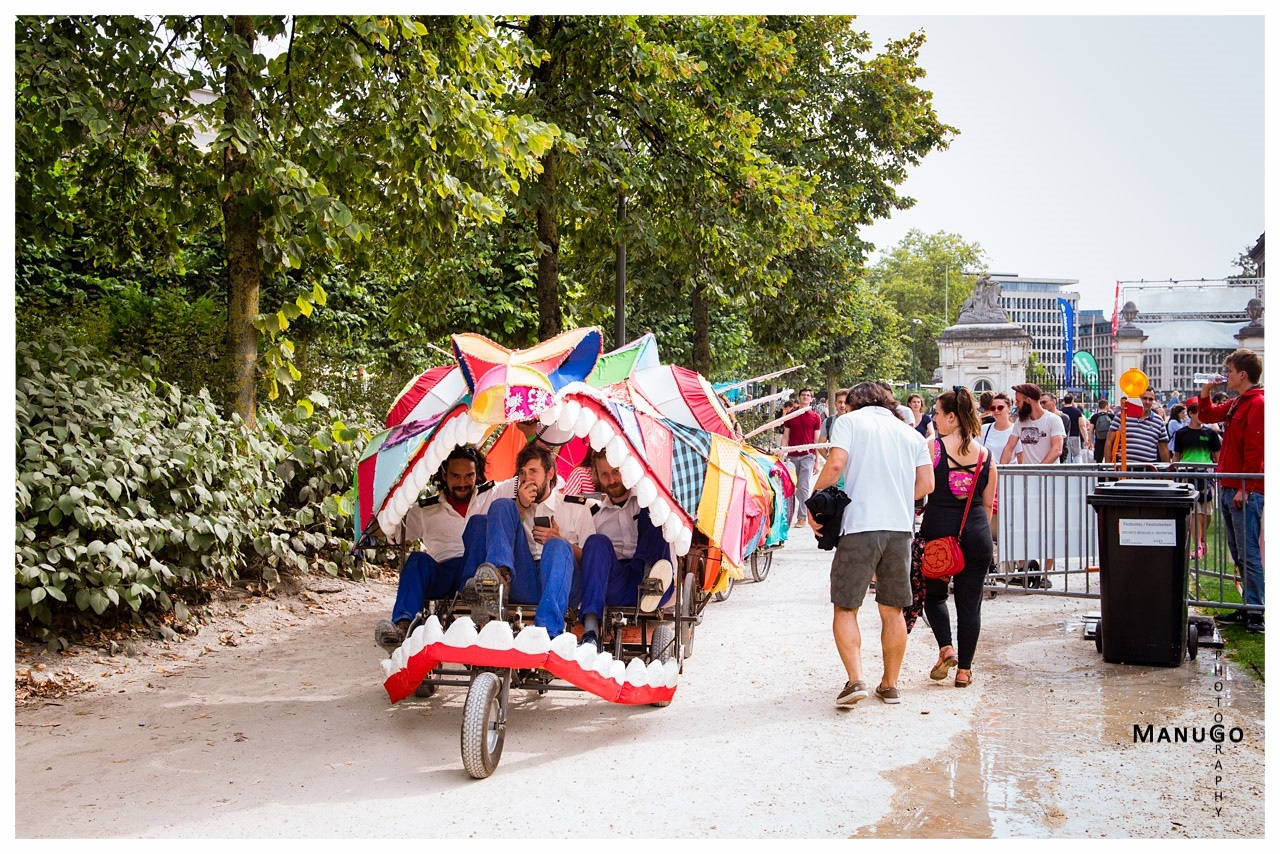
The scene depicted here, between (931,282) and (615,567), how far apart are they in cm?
8976

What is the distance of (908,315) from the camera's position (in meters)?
89.2

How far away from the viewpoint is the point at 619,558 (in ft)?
22.4

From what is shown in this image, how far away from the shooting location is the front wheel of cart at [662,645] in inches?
256

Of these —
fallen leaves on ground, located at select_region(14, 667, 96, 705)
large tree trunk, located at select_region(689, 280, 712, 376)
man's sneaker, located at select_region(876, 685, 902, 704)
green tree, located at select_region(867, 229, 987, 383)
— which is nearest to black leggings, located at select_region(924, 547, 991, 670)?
man's sneaker, located at select_region(876, 685, 902, 704)

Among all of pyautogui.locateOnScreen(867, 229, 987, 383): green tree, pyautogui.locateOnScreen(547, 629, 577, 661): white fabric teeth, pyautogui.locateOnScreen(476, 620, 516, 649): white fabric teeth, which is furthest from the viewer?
pyautogui.locateOnScreen(867, 229, 987, 383): green tree

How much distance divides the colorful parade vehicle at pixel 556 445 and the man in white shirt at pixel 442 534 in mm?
128

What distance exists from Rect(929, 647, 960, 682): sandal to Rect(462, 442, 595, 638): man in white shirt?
7.51 ft

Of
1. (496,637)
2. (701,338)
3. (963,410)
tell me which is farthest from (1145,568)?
(701,338)

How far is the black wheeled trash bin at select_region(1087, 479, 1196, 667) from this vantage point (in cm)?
705

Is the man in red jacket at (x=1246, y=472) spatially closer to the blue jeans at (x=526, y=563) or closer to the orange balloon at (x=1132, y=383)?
the orange balloon at (x=1132, y=383)

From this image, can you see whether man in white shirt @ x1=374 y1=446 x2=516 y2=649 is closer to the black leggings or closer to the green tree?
the black leggings

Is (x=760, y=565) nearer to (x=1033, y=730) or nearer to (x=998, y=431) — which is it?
(x=998, y=431)

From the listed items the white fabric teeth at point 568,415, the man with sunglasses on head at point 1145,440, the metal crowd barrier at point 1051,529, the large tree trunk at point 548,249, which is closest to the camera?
the white fabric teeth at point 568,415

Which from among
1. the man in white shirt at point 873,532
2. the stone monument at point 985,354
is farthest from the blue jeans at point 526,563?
the stone monument at point 985,354
